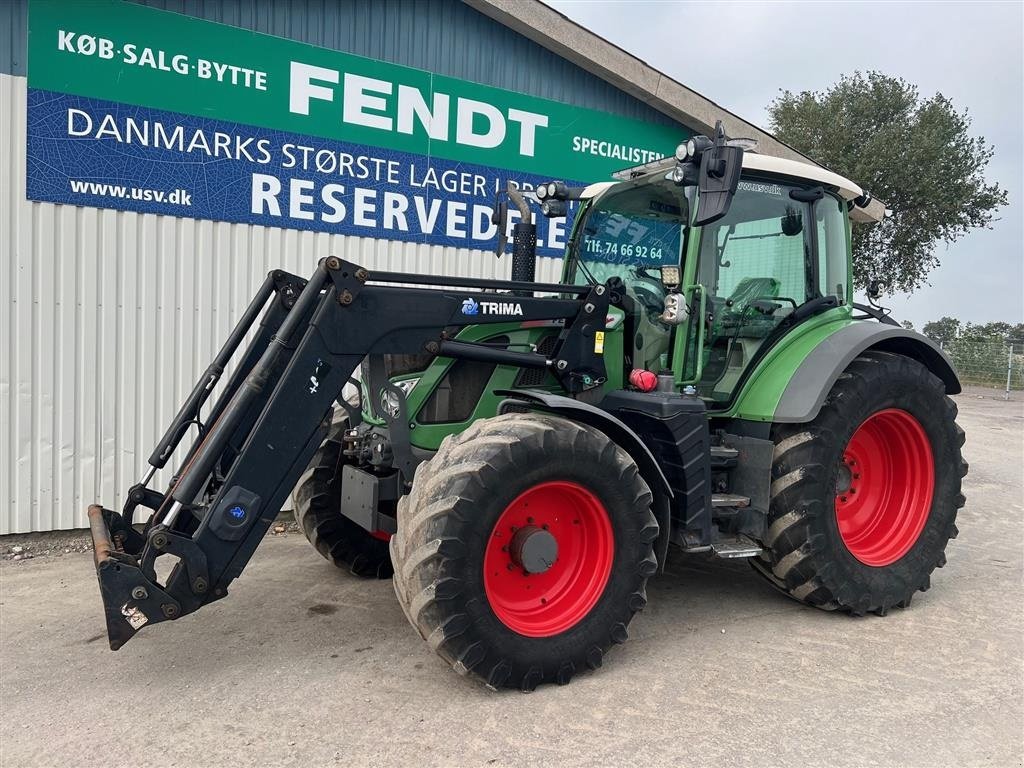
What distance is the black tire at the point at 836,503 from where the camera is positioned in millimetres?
4180

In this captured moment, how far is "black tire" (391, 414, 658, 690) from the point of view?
3205 millimetres

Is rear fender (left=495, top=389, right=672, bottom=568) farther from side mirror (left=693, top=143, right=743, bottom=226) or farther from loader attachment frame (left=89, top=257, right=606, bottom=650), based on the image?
side mirror (left=693, top=143, right=743, bottom=226)

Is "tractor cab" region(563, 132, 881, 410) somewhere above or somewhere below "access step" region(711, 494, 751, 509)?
above

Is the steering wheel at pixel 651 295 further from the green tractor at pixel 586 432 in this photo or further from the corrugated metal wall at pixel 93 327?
the corrugated metal wall at pixel 93 327

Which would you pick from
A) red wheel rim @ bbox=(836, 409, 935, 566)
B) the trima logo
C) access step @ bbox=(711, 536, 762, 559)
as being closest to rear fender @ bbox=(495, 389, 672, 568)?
access step @ bbox=(711, 536, 762, 559)

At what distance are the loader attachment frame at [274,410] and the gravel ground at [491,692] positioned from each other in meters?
0.47

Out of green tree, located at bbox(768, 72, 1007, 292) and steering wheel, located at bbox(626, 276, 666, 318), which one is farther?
green tree, located at bbox(768, 72, 1007, 292)

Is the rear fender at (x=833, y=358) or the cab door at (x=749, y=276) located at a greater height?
the cab door at (x=749, y=276)

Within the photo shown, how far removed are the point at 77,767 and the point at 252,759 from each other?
617mm

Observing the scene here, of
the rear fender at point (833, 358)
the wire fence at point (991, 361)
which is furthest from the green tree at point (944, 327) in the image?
the rear fender at point (833, 358)

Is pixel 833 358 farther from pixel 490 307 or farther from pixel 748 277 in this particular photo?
pixel 490 307

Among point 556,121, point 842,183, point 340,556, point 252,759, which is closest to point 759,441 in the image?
point 842,183

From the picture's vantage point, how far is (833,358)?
14.1 feet

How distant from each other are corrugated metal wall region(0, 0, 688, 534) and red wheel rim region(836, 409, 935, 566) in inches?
160
